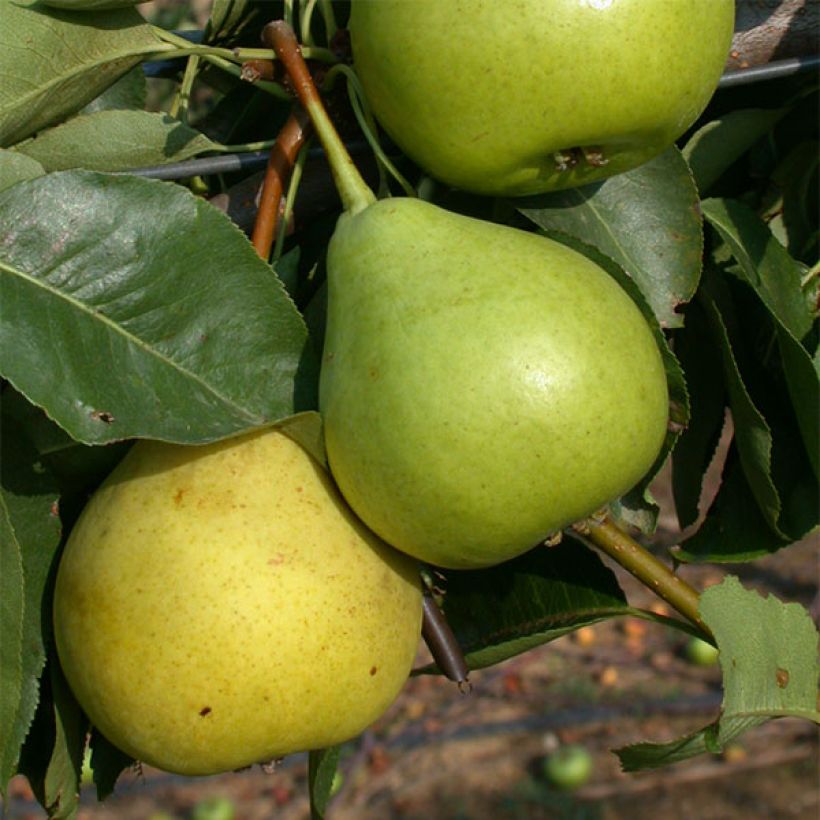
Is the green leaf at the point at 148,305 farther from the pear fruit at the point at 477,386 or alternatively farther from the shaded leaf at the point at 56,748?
the shaded leaf at the point at 56,748

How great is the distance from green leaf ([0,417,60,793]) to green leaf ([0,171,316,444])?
154 millimetres

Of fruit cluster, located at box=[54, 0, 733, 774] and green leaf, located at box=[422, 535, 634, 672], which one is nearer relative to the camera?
fruit cluster, located at box=[54, 0, 733, 774]

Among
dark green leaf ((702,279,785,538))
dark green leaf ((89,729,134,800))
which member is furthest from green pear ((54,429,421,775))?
dark green leaf ((702,279,785,538))

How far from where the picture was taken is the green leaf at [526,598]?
1.14m

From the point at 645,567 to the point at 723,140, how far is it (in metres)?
0.49

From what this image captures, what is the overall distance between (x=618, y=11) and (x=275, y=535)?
50 cm

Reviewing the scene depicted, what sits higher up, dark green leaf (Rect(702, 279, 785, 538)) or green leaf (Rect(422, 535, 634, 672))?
dark green leaf (Rect(702, 279, 785, 538))

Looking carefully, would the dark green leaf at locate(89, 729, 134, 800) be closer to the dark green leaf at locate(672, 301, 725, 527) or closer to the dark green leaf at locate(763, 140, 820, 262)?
the dark green leaf at locate(672, 301, 725, 527)

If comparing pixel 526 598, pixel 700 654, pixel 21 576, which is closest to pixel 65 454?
pixel 21 576

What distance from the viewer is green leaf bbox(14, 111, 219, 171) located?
3.64ft

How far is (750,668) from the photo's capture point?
1092 mm

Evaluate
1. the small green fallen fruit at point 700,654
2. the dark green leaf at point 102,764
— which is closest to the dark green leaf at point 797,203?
the dark green leaf at point 102,764

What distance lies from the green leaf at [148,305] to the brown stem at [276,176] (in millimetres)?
80

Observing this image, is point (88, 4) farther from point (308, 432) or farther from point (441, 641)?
point (441, 641)
